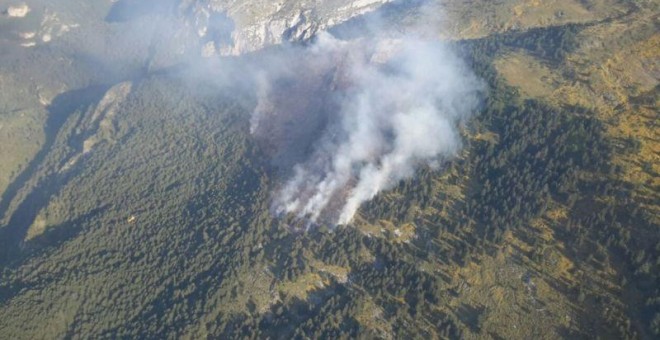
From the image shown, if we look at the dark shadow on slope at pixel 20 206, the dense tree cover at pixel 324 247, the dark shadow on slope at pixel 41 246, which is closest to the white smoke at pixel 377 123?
the dense tree cover at pixel 324 247

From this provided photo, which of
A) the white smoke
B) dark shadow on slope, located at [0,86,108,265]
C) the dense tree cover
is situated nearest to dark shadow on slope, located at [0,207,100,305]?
the dense tree cover

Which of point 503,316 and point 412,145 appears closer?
point 503,316

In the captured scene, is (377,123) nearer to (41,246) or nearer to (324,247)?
(324,247)

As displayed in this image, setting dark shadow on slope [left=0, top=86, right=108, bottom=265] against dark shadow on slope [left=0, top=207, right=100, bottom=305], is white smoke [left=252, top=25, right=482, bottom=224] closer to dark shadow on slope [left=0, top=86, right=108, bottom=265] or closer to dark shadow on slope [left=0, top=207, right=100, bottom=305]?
dark shadow on slope [left=0, top=207, right=100, bottom=305]

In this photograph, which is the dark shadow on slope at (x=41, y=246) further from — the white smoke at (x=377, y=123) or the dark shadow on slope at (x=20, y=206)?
the white smoke at (x=377, y=123)

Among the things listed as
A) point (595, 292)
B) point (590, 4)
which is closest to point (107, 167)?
point (595, 292)

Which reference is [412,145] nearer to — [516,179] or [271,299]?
[516,179]
